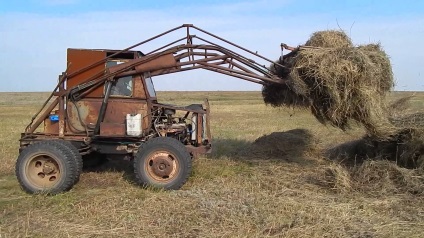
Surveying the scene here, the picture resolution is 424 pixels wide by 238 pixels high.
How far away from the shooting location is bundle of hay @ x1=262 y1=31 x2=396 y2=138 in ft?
24.0

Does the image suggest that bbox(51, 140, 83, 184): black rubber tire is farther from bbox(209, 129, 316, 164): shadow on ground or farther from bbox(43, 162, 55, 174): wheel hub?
bbox(209, 129, 316, 164): shadow on ground

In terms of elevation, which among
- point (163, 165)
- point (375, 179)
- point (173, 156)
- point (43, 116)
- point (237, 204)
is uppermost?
point (43, 116)

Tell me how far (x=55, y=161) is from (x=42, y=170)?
1.02ft

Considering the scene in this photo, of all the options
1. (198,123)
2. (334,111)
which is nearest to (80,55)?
(198,123)

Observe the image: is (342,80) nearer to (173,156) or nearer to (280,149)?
(173,156)

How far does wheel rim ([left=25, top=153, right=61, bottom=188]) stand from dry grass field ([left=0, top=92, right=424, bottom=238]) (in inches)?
12.5

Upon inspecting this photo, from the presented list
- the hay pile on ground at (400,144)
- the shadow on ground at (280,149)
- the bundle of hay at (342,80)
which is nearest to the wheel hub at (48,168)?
the shadow on ground at (280,149)

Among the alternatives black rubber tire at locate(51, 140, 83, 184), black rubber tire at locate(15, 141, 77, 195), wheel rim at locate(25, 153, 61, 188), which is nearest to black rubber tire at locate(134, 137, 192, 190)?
black rubber tire at locate(51, 140, 83, 184)

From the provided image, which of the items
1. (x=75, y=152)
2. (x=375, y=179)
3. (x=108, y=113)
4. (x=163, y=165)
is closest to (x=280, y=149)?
(x=375, y=179)

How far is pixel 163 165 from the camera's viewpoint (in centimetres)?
777

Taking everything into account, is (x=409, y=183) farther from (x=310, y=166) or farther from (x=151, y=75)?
(x=151, y=75)

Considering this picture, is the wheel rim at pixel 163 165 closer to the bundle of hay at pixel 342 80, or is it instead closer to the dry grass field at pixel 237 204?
the dry grass field at pixel 237 204

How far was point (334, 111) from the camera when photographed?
749cm

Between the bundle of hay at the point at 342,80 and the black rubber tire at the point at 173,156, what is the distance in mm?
2232
